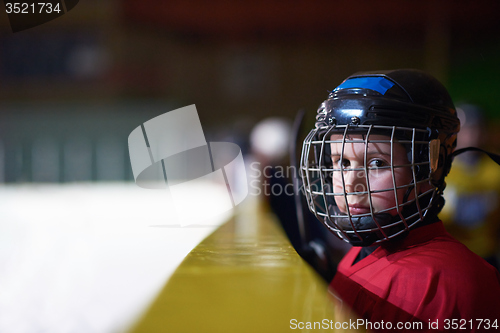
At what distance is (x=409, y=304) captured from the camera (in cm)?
64

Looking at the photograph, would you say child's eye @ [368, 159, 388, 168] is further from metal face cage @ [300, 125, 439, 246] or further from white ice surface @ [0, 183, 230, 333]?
white ice surface @ [0, 183, 230, 333]

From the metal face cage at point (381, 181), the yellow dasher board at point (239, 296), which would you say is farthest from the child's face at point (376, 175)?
the yellow dasher board at point (239, 296)

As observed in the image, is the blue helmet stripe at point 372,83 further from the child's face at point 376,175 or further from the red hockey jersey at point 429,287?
the red hockey jersey at point 429,287

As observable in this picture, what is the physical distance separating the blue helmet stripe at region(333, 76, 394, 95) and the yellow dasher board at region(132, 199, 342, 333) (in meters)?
0.35

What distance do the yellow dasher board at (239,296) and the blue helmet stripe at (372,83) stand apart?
0.35 m

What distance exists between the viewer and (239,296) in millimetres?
576

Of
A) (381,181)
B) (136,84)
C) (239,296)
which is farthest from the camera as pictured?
(136,84)

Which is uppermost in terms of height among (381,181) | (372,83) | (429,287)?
(372,83)

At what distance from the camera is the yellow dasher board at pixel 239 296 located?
56 cm

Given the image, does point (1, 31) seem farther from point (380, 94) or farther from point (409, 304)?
point (409, 304)

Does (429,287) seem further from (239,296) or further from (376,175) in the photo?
(239,296)

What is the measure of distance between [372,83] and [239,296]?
1.56ft

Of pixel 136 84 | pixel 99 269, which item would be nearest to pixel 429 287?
pixel 99 269

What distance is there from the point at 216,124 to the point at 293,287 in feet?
3.57
